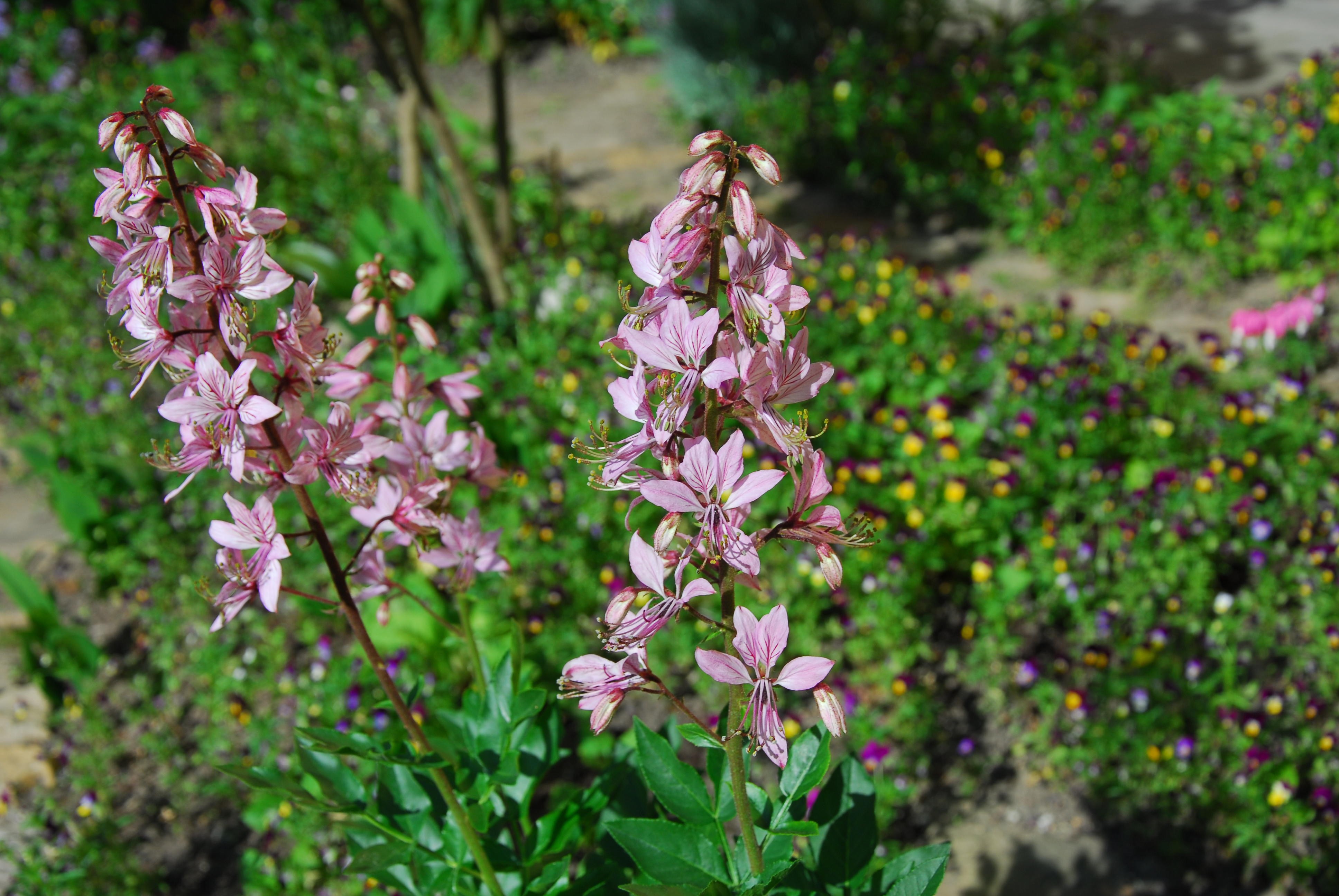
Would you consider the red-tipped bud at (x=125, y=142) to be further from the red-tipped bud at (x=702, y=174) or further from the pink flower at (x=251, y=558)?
the red-tipped bud at (x=702, y=174)

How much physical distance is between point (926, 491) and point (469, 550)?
1901 mm

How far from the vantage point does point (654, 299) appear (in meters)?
0.96

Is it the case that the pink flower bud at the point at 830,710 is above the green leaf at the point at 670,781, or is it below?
above

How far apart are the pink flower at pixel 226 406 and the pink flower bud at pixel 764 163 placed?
0.57m

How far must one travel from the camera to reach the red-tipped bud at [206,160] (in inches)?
42.5

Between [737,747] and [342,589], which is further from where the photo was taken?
[342,589]

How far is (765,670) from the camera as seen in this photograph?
1.01m

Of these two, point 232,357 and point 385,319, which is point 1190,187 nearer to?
point 385,319

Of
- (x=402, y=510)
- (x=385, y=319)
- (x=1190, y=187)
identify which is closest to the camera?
(x=402, y=510)

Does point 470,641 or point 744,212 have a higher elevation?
point 744,212

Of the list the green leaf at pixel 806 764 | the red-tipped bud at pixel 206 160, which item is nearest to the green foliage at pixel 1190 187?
the green leaf at pixel 806 764

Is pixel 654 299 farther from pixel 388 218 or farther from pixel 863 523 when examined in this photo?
pixel 388 218

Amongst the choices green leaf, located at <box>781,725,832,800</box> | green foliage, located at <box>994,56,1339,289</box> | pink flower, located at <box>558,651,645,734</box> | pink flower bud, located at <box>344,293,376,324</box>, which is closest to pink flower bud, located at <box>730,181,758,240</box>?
pink flower, located at <box>558,651,645,734</box>

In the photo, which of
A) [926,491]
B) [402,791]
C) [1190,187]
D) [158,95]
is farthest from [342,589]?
[1190,187]
